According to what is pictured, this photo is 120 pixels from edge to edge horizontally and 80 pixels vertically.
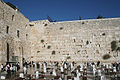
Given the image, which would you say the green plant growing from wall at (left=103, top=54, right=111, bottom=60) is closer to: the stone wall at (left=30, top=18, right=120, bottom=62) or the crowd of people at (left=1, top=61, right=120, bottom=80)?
the stone wall at (left=30, top=18, right=120, bottom=62)

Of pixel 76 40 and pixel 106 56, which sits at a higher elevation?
pixel 76 40

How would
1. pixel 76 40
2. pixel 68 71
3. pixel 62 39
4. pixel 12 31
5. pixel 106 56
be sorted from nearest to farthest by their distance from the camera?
pixel 68 71, pixel 12 31, pixel 106 56, pixel 76 40, pixel 62 39

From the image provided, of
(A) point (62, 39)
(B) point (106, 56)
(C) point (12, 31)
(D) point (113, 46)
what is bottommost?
(B) point (106, 56)

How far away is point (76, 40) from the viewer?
68.0 ft

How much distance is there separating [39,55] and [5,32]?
6362 millimetres

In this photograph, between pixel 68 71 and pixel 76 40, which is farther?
pixel 76 40

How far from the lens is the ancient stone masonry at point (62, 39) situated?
62.2ft

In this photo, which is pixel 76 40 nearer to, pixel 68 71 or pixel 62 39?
pixel 62 39

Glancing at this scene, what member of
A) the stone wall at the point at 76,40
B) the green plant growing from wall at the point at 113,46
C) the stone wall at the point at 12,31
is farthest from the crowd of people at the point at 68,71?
the green plant growing from wall at the point at 113,46

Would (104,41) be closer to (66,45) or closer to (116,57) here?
(116,57)

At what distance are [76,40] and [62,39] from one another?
193cm

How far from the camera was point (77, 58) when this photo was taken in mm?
20078

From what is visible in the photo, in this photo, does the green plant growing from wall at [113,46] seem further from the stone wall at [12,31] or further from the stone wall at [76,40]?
the stone wall at [12,31]

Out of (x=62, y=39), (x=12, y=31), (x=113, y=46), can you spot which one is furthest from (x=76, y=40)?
(x=12, y=31)
